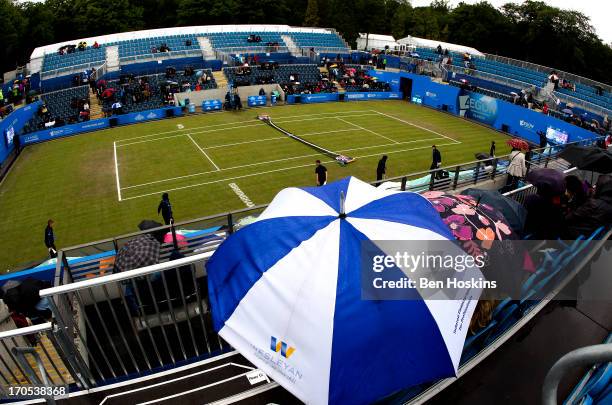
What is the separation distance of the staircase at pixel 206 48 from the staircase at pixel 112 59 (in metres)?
8.98

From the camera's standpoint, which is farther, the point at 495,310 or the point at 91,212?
the point at 91,212

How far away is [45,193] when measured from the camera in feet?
66.1

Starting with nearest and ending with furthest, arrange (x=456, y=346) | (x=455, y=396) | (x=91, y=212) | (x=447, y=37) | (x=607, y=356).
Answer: (x=607, y=356) → (x=456, y=346) → (x=455, y=396) → (x=91, y=212) → (x=447, y=37)

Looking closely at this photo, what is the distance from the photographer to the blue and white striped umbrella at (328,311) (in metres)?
3.26

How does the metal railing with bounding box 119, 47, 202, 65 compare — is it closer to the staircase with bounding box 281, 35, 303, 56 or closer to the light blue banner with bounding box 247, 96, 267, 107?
the staircase with bounding box 281, 35, 303, 56

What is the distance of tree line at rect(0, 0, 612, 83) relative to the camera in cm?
5794

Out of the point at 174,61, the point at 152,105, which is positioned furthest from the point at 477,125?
the point at 174,61

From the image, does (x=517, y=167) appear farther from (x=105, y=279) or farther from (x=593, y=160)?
(x=105, y=279)

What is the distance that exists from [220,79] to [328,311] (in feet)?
134

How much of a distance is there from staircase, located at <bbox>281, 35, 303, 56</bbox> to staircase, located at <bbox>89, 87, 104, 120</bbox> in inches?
919

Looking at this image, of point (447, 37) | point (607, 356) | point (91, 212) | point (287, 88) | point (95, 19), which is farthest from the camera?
point (447, 37)

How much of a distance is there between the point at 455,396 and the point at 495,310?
1245 millimetres

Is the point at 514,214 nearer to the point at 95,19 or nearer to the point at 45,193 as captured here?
the point at 45,193

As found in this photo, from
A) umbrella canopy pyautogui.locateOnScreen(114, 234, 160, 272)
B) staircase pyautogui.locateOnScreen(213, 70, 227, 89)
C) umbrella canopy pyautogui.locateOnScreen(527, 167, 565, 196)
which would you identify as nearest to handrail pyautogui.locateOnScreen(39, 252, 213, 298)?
umbrella canopy pyautogui.locateOnScreen(114, 234, 160, 272)
